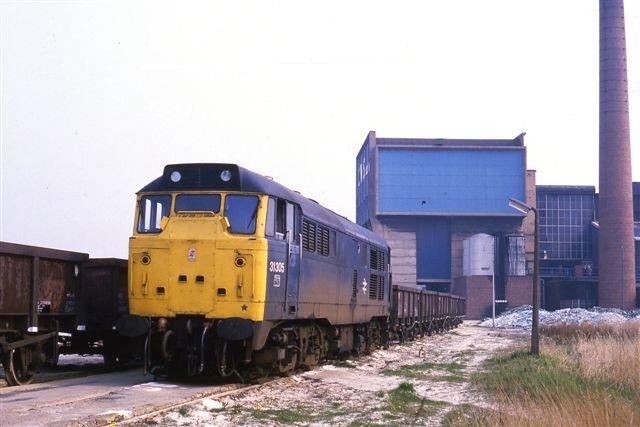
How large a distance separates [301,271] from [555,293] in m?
76.9

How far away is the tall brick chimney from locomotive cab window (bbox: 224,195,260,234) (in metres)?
58.8

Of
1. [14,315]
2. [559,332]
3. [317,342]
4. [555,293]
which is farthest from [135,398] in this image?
[555,293]

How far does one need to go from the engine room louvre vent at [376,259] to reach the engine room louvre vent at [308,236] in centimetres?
710

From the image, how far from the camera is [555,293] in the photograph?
87.9 meters

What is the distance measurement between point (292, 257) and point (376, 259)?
32.7 feet

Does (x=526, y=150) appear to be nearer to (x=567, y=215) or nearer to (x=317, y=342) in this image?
(x=567, y=215)

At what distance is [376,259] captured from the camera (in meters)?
25.2

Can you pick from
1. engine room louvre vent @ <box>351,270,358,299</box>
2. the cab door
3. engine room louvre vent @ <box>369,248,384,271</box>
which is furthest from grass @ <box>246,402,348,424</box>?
engine room louvre vent @ <box>369,248,384,271</box>

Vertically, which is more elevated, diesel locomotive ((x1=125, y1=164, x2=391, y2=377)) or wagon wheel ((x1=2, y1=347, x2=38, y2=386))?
diesel locomotive ((x1=125, y1=164, x2=391, y2=377))

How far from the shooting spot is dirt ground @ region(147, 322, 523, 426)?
10.9 metres

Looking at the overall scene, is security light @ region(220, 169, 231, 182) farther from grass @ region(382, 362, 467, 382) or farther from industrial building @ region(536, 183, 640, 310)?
industrial building @ region(536, 183, 640, 310)

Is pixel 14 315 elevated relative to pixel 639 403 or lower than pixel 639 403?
elevated

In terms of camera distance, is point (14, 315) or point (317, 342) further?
point (317, 342)

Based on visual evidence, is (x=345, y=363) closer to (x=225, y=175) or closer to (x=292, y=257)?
(x=292, y=257)
